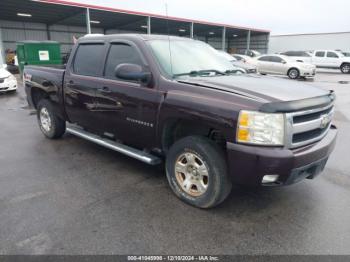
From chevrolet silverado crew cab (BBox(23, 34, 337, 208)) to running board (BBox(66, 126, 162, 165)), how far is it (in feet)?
0.05

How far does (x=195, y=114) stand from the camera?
2930 millimetres

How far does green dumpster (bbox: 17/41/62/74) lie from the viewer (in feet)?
47.0

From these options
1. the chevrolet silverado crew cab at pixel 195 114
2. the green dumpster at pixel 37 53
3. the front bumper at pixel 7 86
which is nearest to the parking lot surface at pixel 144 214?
the chevrolet silverado crew cab at pixel 195 114

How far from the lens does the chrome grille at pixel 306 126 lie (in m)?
2.61

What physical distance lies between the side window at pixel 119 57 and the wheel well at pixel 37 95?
1937 millimetres

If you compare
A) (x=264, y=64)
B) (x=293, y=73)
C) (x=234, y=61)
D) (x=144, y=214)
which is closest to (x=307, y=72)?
(x=293, y=73)

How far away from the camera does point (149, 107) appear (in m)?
3.38

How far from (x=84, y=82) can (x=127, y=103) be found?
1.05 meters

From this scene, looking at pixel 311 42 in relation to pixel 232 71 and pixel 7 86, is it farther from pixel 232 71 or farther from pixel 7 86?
pixel 232 71

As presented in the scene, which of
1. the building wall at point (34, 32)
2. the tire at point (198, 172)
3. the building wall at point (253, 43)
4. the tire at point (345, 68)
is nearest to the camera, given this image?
the tire at point (198, 172)

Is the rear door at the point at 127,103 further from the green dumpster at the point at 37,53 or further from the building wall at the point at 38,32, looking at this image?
the building wall at the point at 38,32

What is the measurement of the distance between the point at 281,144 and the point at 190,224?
1.17 meters

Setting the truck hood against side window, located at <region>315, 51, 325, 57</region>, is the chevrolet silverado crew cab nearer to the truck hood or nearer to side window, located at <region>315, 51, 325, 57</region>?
the truck hood

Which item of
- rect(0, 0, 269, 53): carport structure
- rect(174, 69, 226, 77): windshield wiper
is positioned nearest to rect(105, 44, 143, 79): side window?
rect(174, 69, 226, 77): windshield wiper
